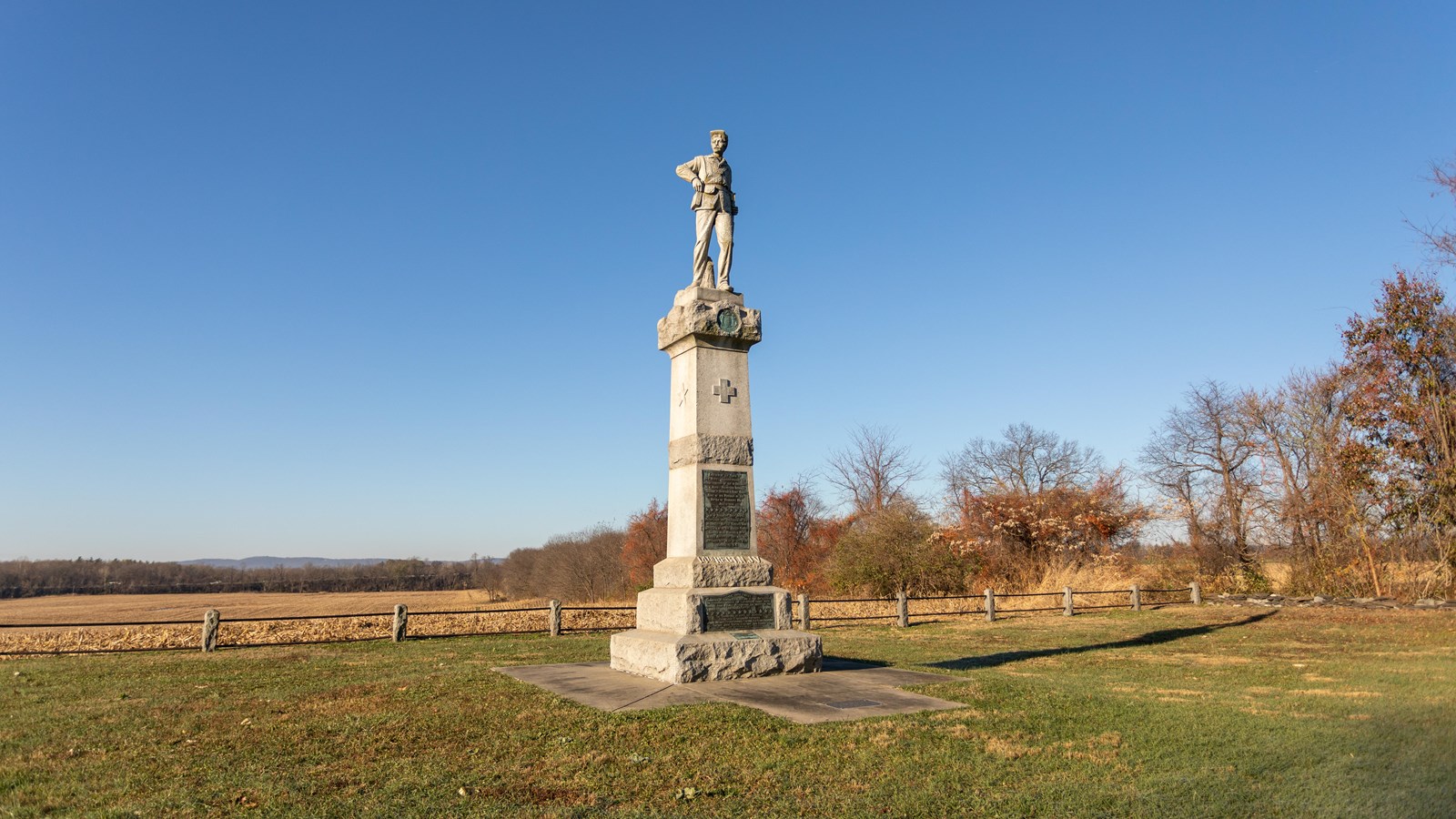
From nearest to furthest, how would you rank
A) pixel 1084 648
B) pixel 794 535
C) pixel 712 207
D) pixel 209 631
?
pixel 712 207 < pixel 1084 648 < pixel 209 631 < pixel 794 535

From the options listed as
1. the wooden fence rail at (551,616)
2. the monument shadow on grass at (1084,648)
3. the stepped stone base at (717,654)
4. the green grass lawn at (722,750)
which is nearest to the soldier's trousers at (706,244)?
the stepped stone base at (717,654)

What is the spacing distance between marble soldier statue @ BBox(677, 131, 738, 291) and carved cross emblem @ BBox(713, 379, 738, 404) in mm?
1381

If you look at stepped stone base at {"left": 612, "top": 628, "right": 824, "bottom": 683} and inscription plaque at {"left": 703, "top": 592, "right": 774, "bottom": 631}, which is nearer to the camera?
stepped stone base at {"left": 612, "top": 628, "right": 824, "bottom": 683}

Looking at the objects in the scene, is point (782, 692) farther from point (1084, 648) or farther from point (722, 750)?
point (1084, 648)

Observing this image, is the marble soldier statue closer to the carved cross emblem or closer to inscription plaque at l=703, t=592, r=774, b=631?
the carved cross emblem

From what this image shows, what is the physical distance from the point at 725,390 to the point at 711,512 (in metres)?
1.52

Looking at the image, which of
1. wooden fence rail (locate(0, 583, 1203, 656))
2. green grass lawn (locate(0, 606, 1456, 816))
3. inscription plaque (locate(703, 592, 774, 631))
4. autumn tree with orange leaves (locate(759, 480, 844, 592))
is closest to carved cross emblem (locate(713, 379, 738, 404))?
inscription plaque (locate(703, 592, 774, 631))

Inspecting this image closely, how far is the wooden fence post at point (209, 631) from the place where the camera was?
53.3 feet

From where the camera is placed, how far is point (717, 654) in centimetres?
908

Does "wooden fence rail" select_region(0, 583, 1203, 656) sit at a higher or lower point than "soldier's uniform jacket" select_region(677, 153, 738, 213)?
lower

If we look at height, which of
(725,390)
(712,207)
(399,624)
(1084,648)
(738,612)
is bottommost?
(1084,648)

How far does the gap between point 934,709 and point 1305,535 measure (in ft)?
88.1

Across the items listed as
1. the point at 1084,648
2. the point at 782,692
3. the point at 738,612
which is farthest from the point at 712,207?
the point at 1084,648

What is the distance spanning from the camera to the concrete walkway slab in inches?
304
